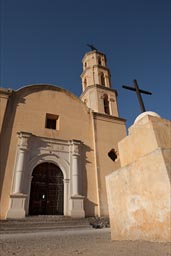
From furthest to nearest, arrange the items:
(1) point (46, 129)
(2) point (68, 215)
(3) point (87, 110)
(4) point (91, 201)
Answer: (3) point (87, 110) → (1) point (46, 129) → (4) point (91, 201) → (2) point (68, 215)

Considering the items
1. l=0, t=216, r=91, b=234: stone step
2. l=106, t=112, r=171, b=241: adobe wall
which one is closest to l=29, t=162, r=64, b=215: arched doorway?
l=0, t=216, r=91, b=234: stone step

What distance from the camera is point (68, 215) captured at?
7.88 meters

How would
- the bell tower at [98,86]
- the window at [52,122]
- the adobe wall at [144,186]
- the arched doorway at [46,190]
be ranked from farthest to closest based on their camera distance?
the bell tower at [98,86], the window at [52,122], the arched doorway at [46,190], the adobe wall at [144,186]

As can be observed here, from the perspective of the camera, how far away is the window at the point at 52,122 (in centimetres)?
1030

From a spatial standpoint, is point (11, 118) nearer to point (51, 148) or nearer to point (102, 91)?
point (51, 148)

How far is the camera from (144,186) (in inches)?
85.6

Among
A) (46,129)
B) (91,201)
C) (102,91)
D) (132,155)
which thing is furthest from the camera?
(102,91)

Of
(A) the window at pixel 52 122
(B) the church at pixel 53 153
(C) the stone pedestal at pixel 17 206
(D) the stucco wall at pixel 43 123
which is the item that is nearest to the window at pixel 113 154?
(B) the church at pixel 53 153

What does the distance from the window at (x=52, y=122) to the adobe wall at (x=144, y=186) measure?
25.6ft

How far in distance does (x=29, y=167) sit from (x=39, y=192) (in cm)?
125

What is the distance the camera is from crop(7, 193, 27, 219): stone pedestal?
6879mm

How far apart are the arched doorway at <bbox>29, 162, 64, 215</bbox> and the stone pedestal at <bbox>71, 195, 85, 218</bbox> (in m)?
0.63

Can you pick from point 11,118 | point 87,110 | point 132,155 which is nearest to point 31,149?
point 11,118

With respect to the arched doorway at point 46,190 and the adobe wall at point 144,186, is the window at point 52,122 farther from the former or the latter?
the adobe wall at point 144,186
